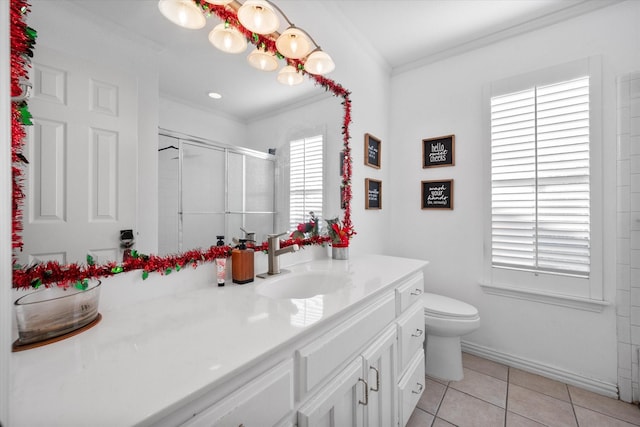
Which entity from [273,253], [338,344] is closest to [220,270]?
[273,253]

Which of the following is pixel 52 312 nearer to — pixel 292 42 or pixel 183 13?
pixel 183 13

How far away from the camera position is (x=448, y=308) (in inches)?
75.3

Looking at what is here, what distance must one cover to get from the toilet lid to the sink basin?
884 millimetres

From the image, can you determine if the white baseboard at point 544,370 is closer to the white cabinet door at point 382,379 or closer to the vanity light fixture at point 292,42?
the white cabinet door at point 382,379

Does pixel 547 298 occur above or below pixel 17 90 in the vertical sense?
below

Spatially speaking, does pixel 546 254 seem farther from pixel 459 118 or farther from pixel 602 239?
pixel 459 118

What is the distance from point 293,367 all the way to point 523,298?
207 cm

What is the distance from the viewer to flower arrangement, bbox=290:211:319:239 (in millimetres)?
1610

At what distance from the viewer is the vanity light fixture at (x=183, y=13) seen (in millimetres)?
978

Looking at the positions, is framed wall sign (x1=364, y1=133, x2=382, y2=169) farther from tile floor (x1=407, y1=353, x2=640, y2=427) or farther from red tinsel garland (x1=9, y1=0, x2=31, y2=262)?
red tinsel garland (x1=9, y1=0, x2=31, y2=262)

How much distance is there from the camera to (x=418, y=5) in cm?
183

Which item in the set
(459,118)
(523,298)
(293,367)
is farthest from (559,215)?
(293,367)

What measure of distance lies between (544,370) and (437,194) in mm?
1501

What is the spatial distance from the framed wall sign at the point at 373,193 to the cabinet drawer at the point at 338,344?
114 cm
